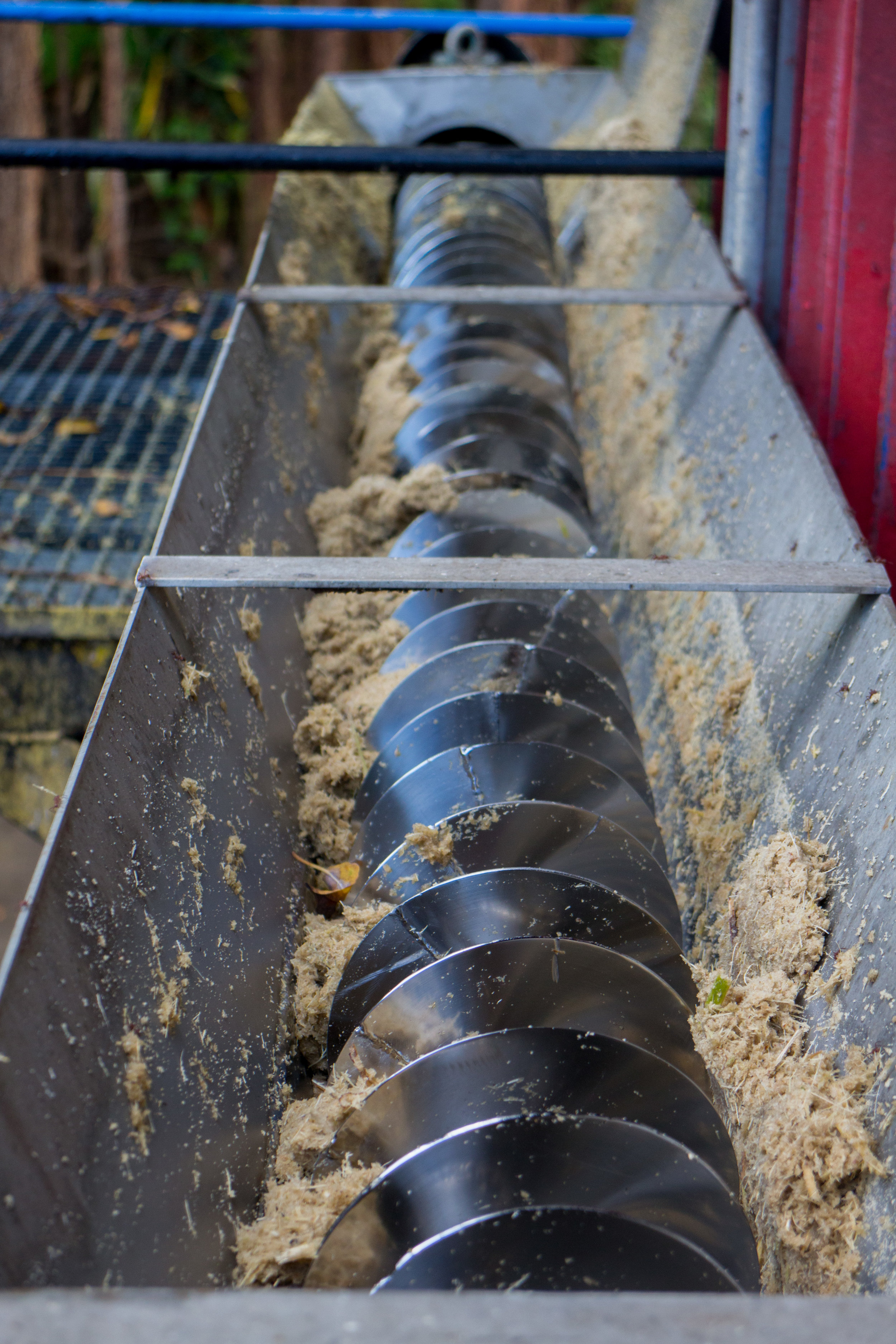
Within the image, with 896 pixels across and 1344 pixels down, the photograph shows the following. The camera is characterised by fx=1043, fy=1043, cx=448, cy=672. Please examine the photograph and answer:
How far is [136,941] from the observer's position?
1402mm

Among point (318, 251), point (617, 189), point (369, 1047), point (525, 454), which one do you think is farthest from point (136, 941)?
point (617, 189)

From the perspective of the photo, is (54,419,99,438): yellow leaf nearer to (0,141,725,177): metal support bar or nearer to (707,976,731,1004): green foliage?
(0,141,725,177): metal support bar

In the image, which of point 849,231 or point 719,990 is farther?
point 849,231

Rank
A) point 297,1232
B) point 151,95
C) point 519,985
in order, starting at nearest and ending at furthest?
point 297,1232 → point 519,985 → point 151,95

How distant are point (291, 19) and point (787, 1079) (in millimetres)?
5095

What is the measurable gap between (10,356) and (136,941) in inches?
179

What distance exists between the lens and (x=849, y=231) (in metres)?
2.44

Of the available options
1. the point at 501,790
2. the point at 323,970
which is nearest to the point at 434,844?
the point at 501,790

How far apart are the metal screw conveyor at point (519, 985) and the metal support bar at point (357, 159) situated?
1074mm

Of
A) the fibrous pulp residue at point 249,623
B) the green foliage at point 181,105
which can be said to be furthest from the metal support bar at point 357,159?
the green foliage at point 181,105

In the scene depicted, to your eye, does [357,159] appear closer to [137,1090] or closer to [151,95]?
[137,1090]

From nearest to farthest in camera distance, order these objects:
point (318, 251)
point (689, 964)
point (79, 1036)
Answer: point (79, 1036) < point (689, 964) < point (318, 251)

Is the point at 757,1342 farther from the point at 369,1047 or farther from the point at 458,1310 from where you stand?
the point at 369,1047

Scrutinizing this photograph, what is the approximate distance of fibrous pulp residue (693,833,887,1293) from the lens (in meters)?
1.35
